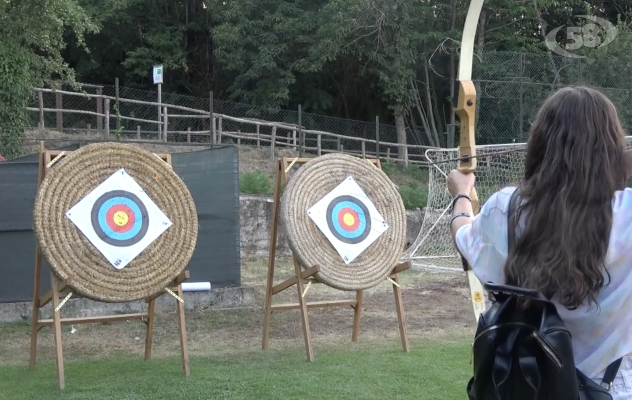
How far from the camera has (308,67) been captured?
Answer: 22078 mm

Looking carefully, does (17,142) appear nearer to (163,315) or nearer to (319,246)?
(163,315)

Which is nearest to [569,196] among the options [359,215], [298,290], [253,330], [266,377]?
[266,377]

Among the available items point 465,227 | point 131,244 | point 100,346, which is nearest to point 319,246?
point 131,244

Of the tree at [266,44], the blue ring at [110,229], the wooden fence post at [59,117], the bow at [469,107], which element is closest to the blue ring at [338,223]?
the blue ring at [110,229]

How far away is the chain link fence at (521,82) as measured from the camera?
1616 centimetres

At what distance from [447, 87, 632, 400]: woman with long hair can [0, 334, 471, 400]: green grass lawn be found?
2579 millimetres

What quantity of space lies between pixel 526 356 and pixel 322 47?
2040cm

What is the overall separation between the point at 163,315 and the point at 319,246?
1.99m

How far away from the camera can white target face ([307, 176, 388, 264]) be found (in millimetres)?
5520

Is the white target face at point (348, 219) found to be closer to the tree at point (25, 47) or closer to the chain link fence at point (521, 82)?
the tree at point (25, 47)

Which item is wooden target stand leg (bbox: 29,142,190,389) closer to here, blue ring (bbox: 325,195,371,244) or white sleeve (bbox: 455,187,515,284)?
blue ring (bbox: 325,195,371,244)

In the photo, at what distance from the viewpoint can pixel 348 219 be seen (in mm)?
5617

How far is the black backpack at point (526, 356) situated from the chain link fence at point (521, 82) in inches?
580

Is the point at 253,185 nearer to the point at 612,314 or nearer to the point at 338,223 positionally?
the point at 338,223
